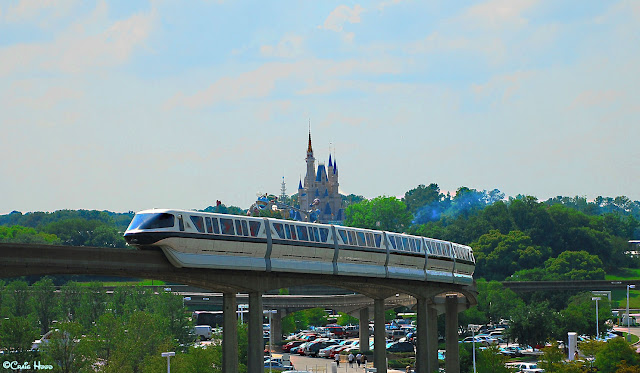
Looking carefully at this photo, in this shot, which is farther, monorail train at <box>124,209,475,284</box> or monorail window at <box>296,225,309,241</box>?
monorail window at <box>296,225,309,241</box>

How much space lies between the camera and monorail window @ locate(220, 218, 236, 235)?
2229 inches

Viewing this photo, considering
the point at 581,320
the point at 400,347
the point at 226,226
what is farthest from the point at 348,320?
the point at 226,226

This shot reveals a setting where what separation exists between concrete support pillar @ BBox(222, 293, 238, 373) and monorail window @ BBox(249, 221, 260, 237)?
4962mm

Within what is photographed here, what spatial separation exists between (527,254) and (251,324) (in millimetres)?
136598

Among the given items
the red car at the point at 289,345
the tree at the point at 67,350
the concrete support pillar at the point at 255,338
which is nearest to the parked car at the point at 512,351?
the red car at the point at 289,345

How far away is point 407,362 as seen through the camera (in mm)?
103938

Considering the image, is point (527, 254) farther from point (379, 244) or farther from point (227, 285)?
point (227, 285)

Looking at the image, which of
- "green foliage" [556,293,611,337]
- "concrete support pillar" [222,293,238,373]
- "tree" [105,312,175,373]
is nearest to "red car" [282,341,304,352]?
"green foliage" [556,293,611,337]

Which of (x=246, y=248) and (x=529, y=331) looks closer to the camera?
(x=246, y=248)

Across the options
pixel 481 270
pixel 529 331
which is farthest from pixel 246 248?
Answer: pixel 481 270

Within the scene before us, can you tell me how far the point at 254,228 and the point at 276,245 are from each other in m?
2.28

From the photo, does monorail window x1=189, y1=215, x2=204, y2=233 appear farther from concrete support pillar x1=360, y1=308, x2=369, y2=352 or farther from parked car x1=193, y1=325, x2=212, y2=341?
parked car x1=193, y1=325, x2=212, y2=341

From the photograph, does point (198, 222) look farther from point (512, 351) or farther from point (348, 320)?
point (348, 320)

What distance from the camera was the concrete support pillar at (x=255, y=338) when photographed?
203ft
